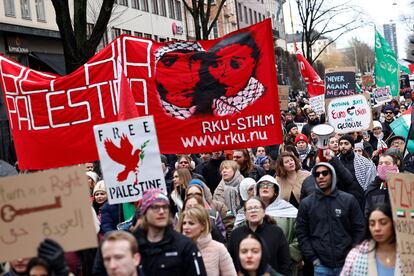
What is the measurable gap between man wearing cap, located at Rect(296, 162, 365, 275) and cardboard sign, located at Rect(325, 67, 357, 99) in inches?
469

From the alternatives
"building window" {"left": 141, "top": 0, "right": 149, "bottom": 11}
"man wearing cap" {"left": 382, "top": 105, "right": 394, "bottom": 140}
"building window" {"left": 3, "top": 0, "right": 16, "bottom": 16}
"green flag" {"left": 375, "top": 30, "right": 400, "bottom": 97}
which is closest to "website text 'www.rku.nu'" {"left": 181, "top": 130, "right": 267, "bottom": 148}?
"man wearing cap" {"left": 382, "top": 105, "right": 394, "bottom": 140}

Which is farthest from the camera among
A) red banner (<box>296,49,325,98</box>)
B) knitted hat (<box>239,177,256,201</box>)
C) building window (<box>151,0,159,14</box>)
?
building window (<box>151,0,159,14</box>)

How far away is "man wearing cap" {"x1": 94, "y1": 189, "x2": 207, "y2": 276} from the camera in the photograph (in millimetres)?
6012

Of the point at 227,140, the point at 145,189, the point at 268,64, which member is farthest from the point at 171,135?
the point at 145,189

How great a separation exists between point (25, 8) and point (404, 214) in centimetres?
2271

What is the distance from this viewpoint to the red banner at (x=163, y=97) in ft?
31.2

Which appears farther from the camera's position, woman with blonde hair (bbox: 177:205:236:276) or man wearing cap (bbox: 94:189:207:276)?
woman with blonde hair (bbox: 177:205:236:276)

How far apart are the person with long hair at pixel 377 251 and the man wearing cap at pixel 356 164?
4678 millimetres

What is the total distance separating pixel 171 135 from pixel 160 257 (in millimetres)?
3731

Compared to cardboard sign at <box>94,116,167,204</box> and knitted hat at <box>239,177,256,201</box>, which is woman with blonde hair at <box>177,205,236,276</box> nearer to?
cardboard sign at <box>94,116,167,204</box>

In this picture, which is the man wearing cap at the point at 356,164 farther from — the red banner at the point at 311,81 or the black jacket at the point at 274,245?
the red banner at the point at 311,81

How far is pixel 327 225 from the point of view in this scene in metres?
8.16

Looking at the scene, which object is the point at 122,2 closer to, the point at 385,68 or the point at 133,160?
the point at 385,68

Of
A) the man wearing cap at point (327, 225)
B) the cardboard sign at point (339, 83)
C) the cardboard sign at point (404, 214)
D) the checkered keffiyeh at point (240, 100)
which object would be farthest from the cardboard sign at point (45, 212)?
the cardboard sign at point (339, 83)
